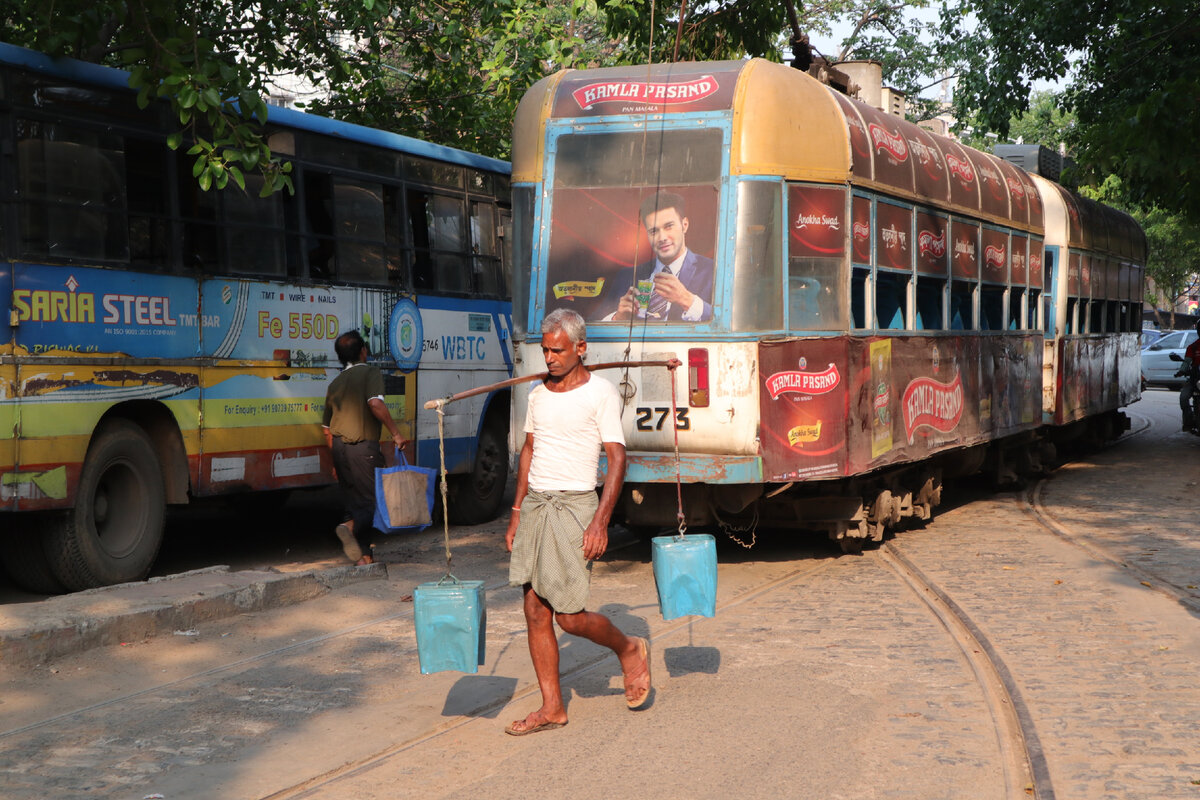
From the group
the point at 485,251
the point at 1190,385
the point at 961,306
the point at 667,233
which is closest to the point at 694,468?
the point at 667,233

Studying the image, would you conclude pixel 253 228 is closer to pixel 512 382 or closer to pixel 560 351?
pixel 512 382

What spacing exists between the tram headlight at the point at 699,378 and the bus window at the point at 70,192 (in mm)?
3752

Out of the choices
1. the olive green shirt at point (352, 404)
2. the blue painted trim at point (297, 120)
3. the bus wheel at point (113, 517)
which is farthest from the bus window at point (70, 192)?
the olive green shirt at point (352, 404)

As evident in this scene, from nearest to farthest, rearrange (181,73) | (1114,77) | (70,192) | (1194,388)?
(70,192)
(181,73)
(1114,77)
(1194,388)

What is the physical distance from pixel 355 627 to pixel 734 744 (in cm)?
318

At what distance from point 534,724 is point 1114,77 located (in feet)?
53.5

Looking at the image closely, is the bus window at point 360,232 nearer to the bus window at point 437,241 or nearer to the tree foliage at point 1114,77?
the bus window at point 437,241

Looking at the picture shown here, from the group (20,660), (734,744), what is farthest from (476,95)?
(734,744)

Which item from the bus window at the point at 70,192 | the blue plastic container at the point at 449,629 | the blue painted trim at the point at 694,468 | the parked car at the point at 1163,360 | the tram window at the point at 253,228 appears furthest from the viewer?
the parked car at the point at 1163,360

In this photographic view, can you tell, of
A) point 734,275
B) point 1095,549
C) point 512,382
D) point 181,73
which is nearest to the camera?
point 512,382

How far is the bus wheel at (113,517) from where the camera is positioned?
834cm

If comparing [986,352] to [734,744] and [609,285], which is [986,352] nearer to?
[609,285]

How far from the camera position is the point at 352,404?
32.4 ft

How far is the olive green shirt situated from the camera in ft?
32.4
